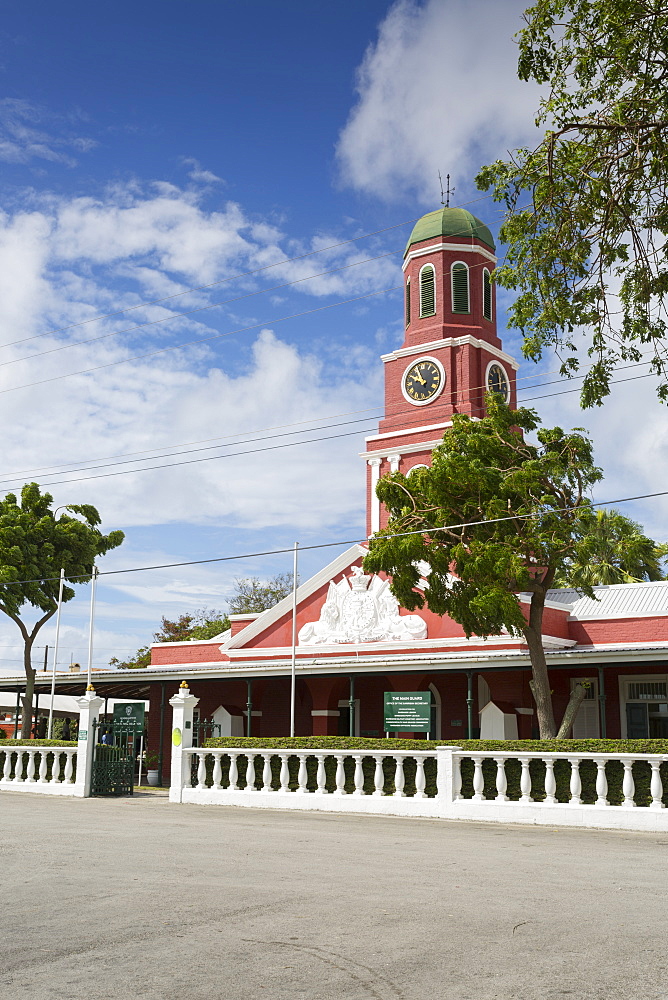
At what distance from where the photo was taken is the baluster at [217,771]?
19.3m

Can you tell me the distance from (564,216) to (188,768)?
14.1 m

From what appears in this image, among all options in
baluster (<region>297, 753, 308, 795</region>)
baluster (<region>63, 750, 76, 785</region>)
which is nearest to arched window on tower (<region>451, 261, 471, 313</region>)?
baluster (<region>63, 750, 76, 785</region>)

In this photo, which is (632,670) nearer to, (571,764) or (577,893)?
(571,764)

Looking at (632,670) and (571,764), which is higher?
(632,670)

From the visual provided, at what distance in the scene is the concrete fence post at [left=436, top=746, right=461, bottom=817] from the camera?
54.1 feet

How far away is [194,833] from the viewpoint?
43.1ft

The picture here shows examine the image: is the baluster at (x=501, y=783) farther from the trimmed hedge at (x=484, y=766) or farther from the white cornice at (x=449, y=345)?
the white cornice at (x=449, y=345)

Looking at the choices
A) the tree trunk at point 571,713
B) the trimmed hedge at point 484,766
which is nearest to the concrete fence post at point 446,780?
the trimmed hedge at point 484,766

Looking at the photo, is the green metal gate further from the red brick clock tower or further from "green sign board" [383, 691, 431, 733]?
the red brick clock tower

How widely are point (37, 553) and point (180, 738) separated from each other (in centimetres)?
1589

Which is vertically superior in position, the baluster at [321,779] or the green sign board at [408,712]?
the green sign board at [408,712]

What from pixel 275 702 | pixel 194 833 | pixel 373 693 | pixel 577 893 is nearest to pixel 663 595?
pixel 373 693

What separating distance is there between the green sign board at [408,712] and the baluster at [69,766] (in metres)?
7.38

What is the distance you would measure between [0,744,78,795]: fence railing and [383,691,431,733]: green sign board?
7.38 m
